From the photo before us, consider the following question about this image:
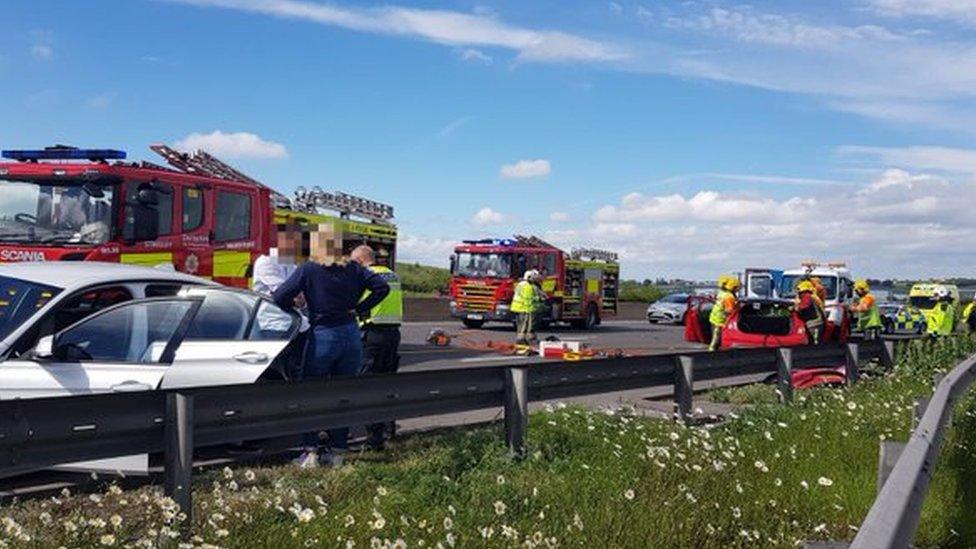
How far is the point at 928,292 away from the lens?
134 feet

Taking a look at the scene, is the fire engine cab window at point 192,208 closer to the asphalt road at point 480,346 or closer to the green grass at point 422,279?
the asphalt road at point 480,346

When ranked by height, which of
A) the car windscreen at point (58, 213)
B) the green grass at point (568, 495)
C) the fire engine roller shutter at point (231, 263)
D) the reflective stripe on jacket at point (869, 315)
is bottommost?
the green grass at point (568, 495)

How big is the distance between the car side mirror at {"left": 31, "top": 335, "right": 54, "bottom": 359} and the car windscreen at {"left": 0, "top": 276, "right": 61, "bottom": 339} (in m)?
0.37

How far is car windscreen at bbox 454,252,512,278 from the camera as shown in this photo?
112 ft

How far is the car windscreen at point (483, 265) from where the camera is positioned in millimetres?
34094

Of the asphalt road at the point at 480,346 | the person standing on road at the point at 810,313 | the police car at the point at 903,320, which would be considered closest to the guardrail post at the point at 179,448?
the asphalt road at the point at 480,346

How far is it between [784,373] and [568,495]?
7120 mm

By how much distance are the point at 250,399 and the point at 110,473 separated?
1.18 meters

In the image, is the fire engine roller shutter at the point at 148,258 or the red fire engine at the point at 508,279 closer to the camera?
the fire engine roller shutter at the point at 148,258

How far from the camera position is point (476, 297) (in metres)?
34.0

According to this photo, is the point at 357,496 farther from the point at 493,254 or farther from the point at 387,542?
the point at 493,254

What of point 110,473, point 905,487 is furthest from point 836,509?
point 110,473

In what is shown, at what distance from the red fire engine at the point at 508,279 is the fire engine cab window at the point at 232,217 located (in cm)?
1848

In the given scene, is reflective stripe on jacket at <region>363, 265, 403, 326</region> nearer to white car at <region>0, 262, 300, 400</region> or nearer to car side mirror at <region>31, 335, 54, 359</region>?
white car at <region>0, 262, 300, 400</region>
